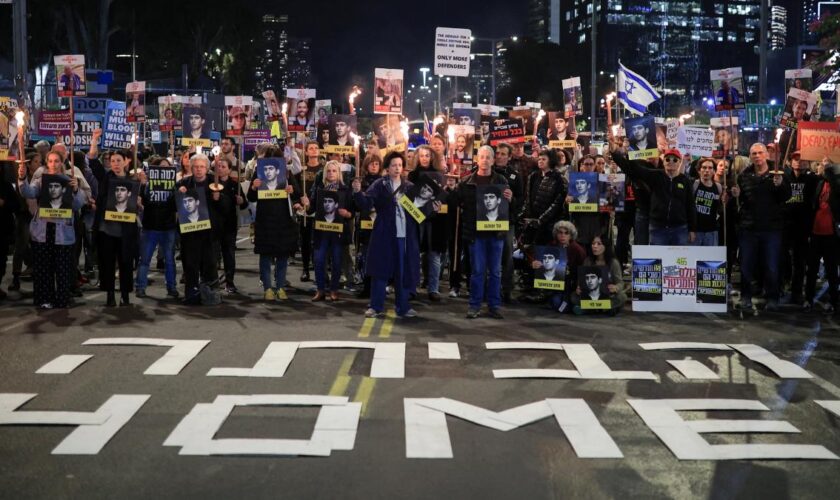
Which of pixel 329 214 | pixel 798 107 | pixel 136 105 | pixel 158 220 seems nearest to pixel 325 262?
Result: pixel 329 214

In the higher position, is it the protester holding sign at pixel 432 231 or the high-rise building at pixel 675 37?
the high-rise building at pixel 675 37

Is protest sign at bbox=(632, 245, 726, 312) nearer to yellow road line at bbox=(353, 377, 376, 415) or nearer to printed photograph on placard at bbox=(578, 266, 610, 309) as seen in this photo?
printed photograph on placard at bbox=(578, 266, 610, 309)

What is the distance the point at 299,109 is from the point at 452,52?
3.27 m

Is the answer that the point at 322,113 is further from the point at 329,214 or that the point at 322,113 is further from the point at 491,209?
the point at 491,209

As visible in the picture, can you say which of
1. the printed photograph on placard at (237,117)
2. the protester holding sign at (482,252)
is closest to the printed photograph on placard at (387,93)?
the printed photograph on placard at (237,117)

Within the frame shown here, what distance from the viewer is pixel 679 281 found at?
1320 cm

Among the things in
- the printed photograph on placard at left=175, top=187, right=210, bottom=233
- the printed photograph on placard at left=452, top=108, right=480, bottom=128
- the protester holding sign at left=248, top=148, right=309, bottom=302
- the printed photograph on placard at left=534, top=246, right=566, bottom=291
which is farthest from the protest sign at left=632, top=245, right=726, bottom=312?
the printed photograph on placard at left=452, top=108, right=480, bottom=128

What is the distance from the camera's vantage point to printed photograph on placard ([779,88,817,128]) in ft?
53.2

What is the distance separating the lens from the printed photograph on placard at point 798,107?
16219 millimetres

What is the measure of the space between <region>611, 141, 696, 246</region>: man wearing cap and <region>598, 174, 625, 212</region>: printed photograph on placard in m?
0.45

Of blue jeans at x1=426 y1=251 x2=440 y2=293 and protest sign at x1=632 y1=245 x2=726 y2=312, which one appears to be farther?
blue jeans at x1=426 y1=251 x2=440 y2=293

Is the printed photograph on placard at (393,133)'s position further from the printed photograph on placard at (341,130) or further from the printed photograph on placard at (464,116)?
the printed photograph on placard at (464,116)

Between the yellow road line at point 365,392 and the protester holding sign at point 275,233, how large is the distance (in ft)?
16.8

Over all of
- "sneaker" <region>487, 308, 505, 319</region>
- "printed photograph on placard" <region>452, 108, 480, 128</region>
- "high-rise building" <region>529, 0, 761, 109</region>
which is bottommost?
"sneaker" <region>487, 308, 505, 319</region>
